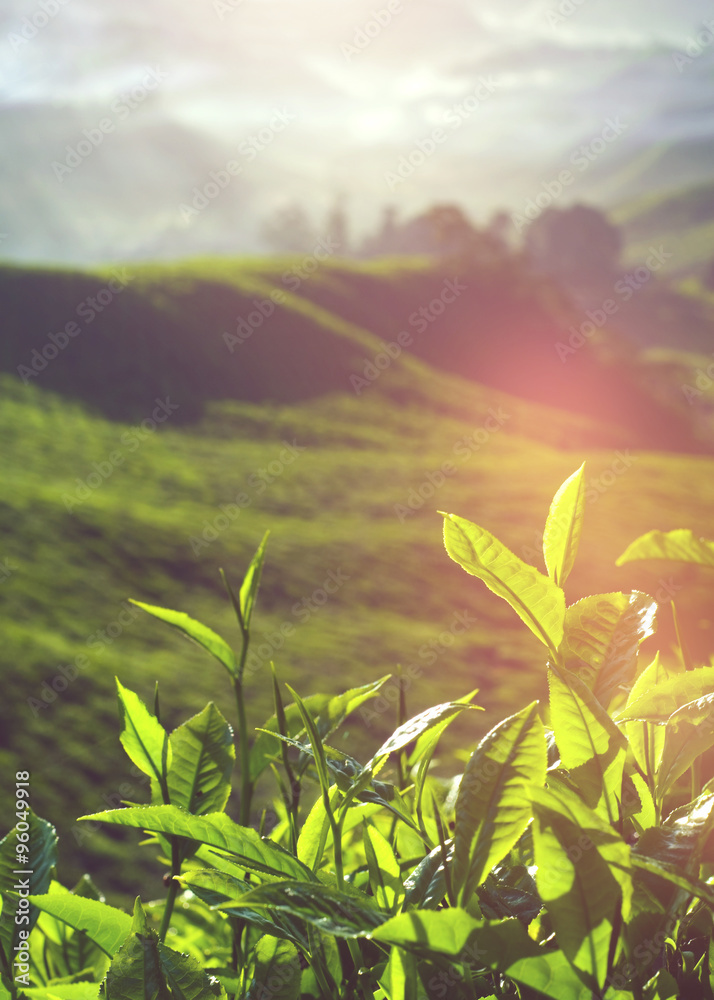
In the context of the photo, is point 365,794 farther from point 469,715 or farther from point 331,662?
point 331,662

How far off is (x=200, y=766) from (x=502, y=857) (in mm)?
410

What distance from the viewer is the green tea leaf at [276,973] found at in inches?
26.3

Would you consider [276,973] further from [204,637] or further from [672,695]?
[672,695]

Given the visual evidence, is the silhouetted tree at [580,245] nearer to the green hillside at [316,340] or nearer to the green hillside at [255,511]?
the green hillside at [316,340]

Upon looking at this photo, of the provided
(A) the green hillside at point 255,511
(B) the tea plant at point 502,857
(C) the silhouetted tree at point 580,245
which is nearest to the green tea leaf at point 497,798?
(B) the tea plant at point 502,857

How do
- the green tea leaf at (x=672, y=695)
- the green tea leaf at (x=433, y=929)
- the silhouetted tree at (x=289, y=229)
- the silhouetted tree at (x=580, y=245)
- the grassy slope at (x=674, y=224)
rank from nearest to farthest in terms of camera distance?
the green tea leaf at (x=433, y=929) < the green tea leaf at (x=672, y=695) < the silhouetted tree at (x=289, y=229) < the silhouetted tree at (x=580, y=245) < the grassy slope at (x=674, y=224)

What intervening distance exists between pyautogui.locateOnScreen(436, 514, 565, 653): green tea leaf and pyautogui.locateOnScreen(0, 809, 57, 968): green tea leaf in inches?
22.5

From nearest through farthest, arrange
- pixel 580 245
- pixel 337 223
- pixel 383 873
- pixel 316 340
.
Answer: pixel 383 873
pixel 316 340
pixel 337 223
pixel 580 245

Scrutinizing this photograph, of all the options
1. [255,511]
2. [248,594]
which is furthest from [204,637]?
[255,511]

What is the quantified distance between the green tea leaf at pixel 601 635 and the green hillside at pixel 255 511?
18.2 ft

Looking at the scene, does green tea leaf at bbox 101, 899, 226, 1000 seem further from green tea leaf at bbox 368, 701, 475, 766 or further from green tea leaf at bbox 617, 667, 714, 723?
green tea leaf at bbox 617, 667, 714, 723

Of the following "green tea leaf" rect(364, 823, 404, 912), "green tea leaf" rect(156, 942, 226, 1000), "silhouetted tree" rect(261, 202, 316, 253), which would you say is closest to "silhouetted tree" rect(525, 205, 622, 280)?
"silhouetted tree" rect(261, 202, 316, 253)

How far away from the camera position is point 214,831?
0.59m

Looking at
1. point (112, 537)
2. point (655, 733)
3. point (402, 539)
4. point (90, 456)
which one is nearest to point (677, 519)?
point (402, 539)
